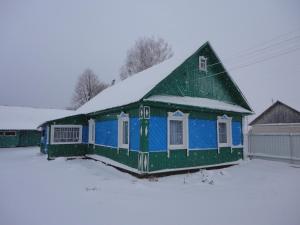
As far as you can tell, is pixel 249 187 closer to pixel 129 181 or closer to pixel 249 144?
pixel 129 181

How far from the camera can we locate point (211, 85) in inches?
537

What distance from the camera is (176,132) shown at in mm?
11164

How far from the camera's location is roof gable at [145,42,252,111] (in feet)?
38.1

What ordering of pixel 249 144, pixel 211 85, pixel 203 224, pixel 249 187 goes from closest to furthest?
pixel 203 224 < pixel 249 187 < pixel 211 85 < pixel 249 144

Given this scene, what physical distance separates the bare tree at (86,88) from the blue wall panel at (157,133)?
3416 cm

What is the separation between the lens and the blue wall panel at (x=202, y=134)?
456 inches

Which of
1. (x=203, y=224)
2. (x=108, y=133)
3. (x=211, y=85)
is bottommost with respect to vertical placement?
(x=203, y=224)

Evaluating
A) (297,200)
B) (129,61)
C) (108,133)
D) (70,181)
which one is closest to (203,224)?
(297,200)

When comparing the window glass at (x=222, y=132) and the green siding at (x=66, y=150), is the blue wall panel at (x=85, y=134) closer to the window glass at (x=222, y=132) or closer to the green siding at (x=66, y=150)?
the green siding at (x=66, y=150)

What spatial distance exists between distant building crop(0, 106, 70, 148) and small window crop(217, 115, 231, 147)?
975 inches

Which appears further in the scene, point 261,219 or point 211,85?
point 211,85

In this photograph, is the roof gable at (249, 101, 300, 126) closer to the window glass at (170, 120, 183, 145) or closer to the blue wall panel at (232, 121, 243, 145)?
the blue wall panel at (232, 121, 243, 145)

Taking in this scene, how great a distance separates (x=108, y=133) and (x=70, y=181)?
4.62 metres

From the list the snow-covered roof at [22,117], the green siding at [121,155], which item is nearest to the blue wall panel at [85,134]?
the green siding at [121,155]
